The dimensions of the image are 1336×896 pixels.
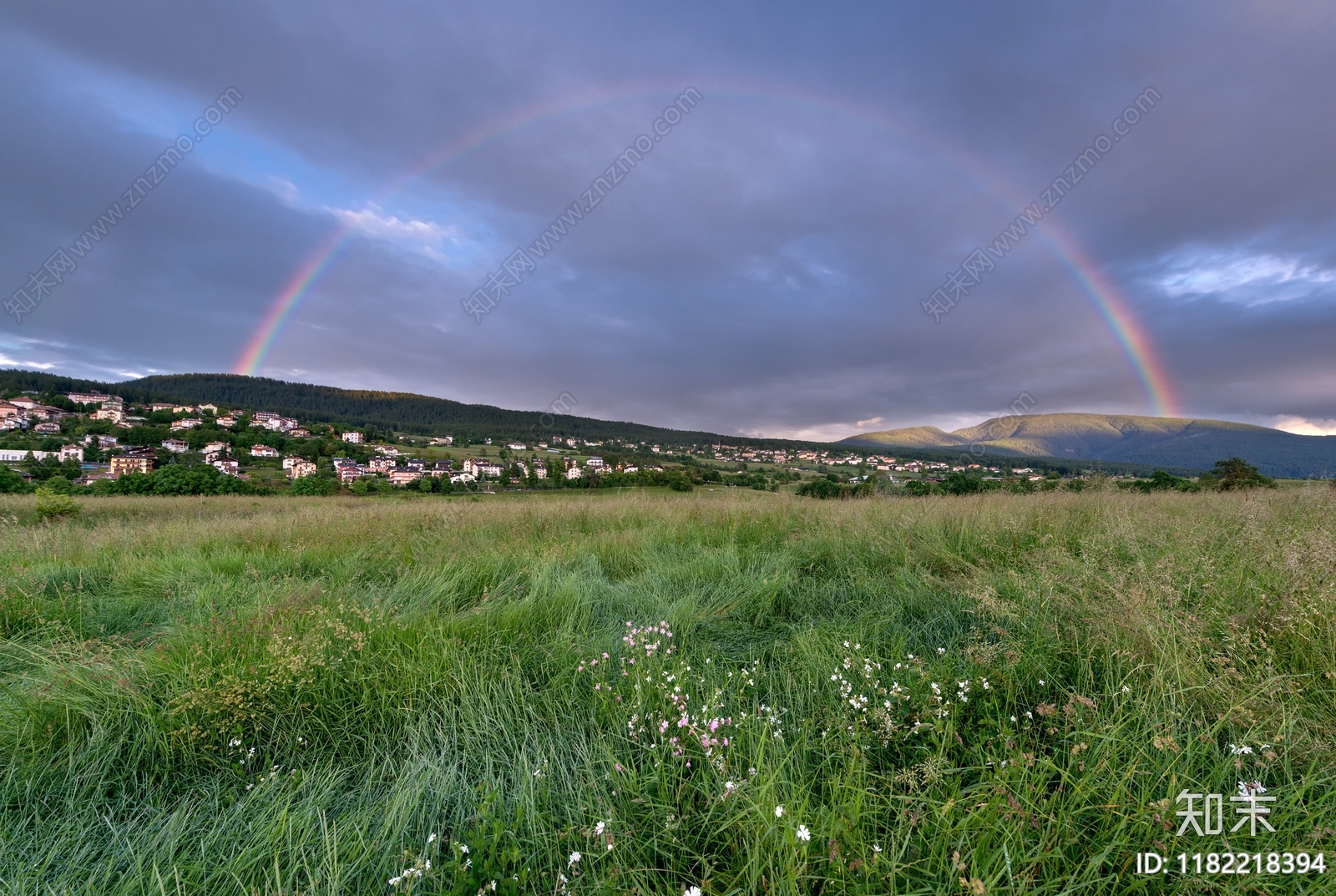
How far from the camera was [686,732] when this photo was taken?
2223 mm

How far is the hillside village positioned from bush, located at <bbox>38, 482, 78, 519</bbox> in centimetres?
1646

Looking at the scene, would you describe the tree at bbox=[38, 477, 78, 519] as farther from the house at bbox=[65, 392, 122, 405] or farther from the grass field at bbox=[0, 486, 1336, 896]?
the house at bbox=[65, 392, 122, 405]

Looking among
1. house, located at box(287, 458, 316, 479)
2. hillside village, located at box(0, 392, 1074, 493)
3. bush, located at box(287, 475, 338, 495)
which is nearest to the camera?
bush, located at box(287, 475, 338, 495)

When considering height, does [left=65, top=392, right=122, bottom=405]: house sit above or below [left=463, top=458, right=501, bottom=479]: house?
above

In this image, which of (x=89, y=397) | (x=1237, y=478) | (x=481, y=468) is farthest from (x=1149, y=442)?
(x=89, y=397)

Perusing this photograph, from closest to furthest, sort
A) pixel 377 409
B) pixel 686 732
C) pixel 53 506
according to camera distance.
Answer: pixel 686 732
pixel 53 506
pixel 377 409

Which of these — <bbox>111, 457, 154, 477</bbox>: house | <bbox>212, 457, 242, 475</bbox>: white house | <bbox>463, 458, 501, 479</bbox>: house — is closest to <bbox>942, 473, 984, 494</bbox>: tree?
<bbox>463, 458, 501, 479</bbox>: house

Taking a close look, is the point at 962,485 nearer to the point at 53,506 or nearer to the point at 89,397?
the point at 53,506

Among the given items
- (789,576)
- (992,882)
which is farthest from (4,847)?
(789,576)

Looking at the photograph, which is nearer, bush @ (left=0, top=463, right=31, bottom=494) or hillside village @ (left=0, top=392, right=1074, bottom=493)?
bush @ (left=0, top=463, right=31, bottom=494)

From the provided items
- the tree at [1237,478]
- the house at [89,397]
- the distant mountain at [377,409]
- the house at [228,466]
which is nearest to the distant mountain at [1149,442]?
the distant mountain at [377,409]

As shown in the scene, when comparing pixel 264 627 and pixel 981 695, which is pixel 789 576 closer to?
pixel 981 695

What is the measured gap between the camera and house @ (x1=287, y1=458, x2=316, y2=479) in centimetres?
3669

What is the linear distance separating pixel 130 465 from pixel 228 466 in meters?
5.72
